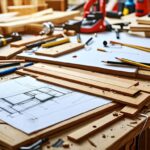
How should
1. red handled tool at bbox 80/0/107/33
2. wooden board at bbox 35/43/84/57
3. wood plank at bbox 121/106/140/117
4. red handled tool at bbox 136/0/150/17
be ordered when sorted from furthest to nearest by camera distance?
red handled tool at bbox 136/0/150/17 → red handled tool at bbox 80/0/107/33 → wooden board at bbox 35/43/84/57 → wood plank at bbox 121/106/140/117

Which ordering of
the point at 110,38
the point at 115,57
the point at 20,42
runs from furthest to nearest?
the point at 110,38 < the point at 20,42 < the point at 115,57

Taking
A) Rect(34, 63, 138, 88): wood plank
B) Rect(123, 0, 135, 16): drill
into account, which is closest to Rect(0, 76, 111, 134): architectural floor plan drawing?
Rect(34, 63, 138, 88): wood plank

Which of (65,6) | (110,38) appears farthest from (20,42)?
(65,6)

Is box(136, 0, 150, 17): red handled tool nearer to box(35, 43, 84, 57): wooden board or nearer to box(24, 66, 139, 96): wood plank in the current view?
box(35, 43, 84, 57): wooden board

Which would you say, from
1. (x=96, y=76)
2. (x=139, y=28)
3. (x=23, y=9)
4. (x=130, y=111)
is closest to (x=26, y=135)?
(x=130, y=111)

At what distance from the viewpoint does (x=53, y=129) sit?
78 cm

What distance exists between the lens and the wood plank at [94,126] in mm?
751

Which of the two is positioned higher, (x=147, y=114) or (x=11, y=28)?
(x=11, y=28)

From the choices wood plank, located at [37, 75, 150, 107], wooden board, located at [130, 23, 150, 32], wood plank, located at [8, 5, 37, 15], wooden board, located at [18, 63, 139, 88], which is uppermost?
wood plank, located at [8, 5, 37, 15]

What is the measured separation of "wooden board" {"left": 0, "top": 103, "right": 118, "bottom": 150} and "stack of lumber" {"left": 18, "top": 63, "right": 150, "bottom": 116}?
11cm

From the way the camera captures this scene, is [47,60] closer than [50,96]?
No

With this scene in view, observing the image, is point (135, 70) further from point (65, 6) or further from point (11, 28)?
point (65, 6)

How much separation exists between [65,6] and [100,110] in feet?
7.14

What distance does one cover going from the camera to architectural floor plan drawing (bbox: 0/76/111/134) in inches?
32.1
